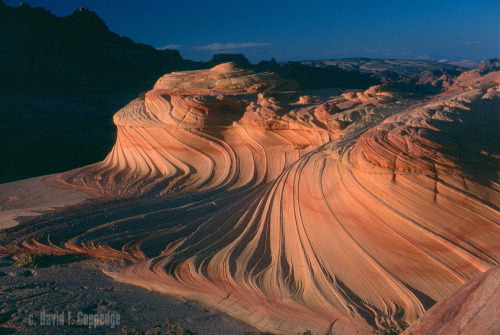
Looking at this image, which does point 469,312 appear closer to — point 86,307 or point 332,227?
point 332,227

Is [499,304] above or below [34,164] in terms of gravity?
above

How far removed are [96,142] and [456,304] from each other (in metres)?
21.6

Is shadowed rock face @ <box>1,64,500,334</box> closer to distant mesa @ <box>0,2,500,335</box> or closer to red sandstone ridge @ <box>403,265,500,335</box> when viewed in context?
distant mesa @ <box>0,2,500,335</box>

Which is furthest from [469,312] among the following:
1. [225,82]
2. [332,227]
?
Result: [225,82]

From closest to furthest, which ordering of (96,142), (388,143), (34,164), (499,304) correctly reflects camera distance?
(499,304), (388,143), (34,164), (96,142)

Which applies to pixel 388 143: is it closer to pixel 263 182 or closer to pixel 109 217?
pixel 263 182

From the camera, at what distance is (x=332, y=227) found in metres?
4.56

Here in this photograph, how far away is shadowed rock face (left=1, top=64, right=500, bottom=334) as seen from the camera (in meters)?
3.80

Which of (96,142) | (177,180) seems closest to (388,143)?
(177,180)

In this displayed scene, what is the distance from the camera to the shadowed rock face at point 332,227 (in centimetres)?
380

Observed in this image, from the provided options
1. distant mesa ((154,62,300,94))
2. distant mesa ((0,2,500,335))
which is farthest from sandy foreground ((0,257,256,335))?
distant mesa ((154,62,300,94))

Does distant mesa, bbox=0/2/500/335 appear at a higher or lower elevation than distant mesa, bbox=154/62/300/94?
lower

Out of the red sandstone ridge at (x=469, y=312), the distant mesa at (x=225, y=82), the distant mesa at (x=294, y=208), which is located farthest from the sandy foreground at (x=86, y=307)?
the distant mesa at (x=225, y=82)

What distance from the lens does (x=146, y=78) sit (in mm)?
37188
